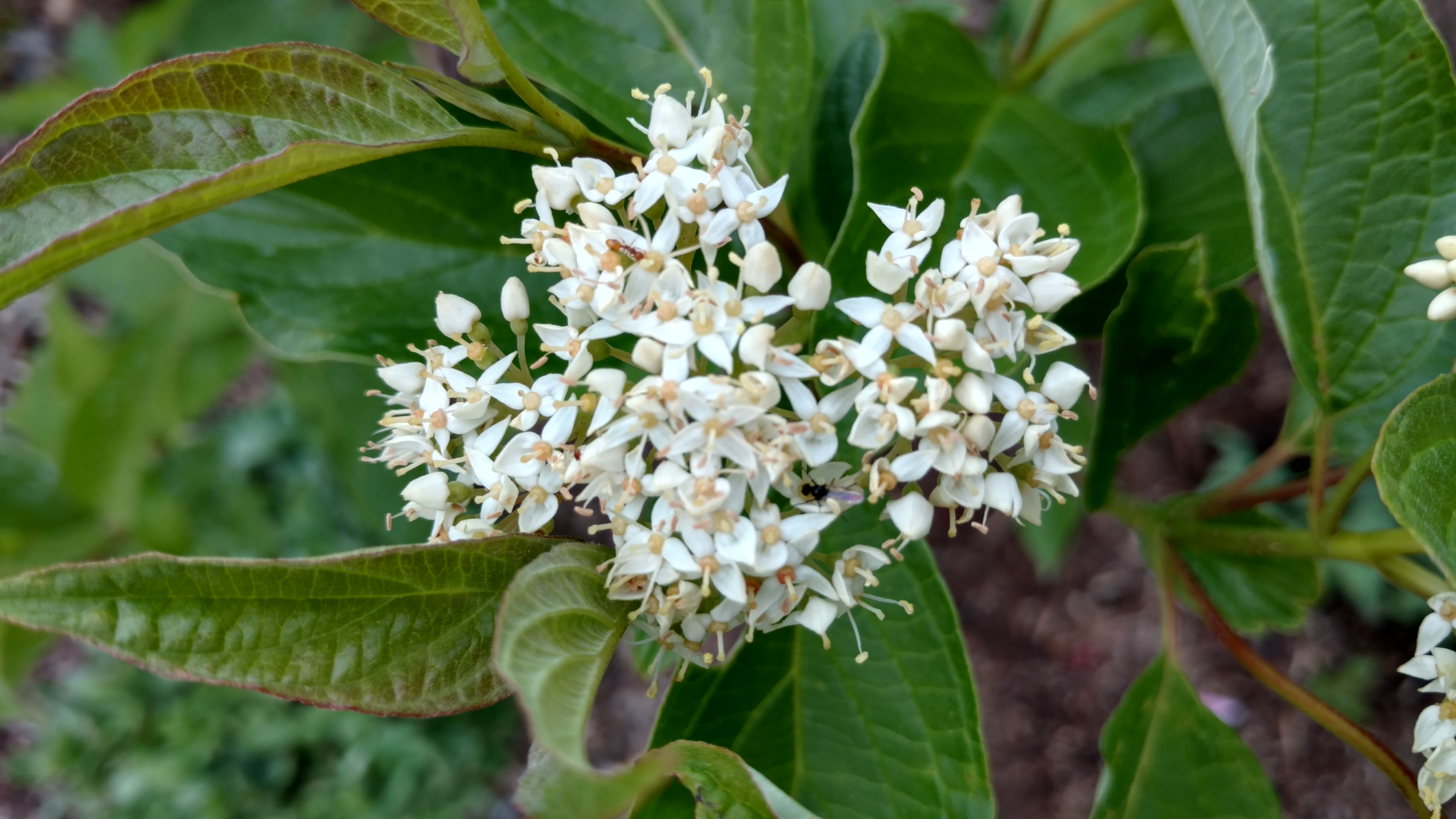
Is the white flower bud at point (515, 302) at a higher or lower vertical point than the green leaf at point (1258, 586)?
higher

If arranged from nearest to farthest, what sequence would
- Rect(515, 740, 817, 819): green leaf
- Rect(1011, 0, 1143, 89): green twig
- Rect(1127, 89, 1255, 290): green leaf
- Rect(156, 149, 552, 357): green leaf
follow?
Rect(515, 740, 817, 819): green leaf, Rect(156, 149, 552, 357): green leaf, Rect(1127, 89, 1255, 290): green leaf, Rect(1011, 0, 1143, 89): green twig

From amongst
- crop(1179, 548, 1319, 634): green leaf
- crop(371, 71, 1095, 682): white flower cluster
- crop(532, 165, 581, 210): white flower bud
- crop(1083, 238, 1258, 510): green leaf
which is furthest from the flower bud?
crop(1179, 548, 1319, 634): green leaf

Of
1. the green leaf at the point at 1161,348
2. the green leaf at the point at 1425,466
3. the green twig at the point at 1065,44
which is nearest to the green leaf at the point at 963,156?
the green leaf at the point at 1161,348

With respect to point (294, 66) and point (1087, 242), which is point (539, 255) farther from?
point (1087, 242)

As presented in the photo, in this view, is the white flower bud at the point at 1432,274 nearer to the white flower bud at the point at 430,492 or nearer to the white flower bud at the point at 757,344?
the white flower bud at the point at 757,344

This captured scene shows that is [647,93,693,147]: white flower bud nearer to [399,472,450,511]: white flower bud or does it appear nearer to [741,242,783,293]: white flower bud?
[741,242,783,293]: white flower bud

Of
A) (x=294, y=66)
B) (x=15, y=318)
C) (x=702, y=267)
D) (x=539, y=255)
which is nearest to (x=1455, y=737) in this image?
(x=702, y=267)
